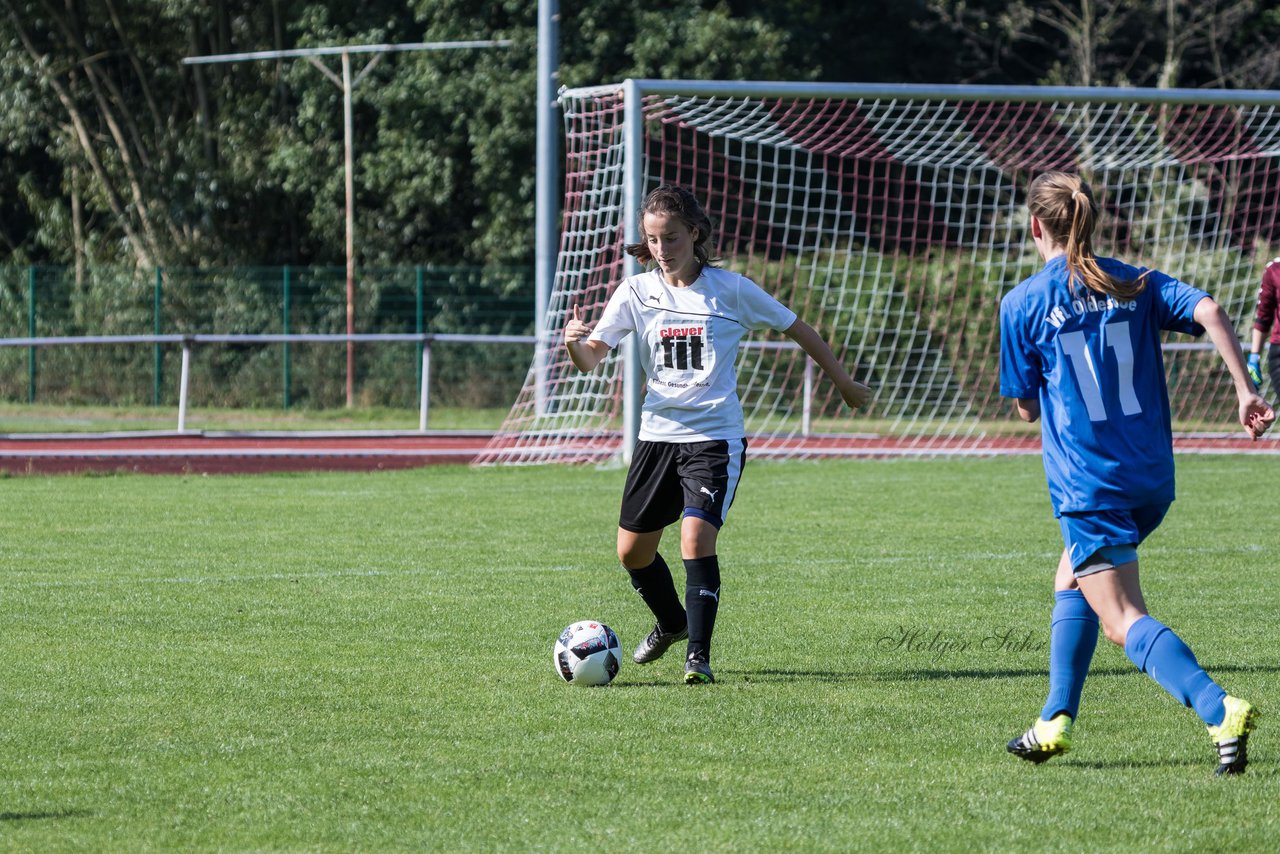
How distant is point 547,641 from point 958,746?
215 centimetres

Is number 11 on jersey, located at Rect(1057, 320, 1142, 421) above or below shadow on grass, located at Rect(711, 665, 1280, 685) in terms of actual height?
above

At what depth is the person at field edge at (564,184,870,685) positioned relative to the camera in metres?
5.91

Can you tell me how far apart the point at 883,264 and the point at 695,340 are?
12.8 metres

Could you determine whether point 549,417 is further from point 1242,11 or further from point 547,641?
point 1242,11

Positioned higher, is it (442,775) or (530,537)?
(442,775)

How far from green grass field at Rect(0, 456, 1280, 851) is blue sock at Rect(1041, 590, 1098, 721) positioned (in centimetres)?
20

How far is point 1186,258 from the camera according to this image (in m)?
21.1

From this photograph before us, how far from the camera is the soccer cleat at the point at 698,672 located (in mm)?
5762

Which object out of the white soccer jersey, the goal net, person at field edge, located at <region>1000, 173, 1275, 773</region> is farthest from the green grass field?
the goal net

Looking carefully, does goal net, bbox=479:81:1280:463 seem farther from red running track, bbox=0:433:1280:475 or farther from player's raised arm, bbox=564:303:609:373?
player's raised arm, bbox=564:303:609:373

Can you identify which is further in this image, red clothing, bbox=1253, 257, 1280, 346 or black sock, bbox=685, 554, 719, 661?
red clothing, bbox=1253, 257, 1280, 346

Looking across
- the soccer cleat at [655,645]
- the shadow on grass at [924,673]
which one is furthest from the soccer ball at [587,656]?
the soccer cleat at [655,645]

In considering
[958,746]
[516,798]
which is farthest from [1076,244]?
[516,798]

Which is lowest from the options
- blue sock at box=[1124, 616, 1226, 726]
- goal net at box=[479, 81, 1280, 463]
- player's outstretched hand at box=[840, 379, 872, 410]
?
goal net at box=[479, 81, 1280, 463]
